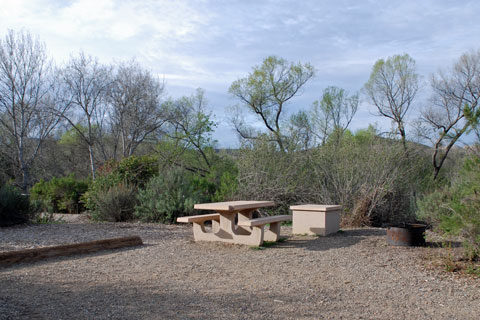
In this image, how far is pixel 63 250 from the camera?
5.76m

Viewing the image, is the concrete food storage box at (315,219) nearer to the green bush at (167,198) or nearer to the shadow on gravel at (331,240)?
the shadow on gravel at (331,240)

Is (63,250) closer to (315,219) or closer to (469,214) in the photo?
(315,219)

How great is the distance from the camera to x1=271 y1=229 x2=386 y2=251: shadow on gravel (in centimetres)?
660

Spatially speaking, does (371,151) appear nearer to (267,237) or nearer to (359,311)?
(267,237)

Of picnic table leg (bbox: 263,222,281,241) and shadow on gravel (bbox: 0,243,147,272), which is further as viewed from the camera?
picnic table leg (bbox: 263,222,281,241)

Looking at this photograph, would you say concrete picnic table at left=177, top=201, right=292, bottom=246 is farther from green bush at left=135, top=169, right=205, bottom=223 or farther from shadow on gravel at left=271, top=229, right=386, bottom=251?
green bush at left=135, top=169, right=205, bottom=223

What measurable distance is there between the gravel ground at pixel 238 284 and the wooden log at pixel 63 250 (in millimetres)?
128

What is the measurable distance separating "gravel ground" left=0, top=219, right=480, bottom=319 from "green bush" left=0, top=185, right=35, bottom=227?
2583 mm

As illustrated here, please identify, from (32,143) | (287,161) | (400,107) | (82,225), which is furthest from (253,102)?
(82,225)

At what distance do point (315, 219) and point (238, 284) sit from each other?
364cm

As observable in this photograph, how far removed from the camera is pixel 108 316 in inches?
131

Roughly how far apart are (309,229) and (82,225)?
4914 mm

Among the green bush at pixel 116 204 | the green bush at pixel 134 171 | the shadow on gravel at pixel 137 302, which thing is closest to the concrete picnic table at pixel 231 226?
the shadow on gravel at pixel 137 302

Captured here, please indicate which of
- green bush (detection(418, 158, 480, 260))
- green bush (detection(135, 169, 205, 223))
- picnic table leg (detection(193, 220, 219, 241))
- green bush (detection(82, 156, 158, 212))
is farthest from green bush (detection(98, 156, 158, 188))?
green bush (detection(418, 158, 480, 260))
